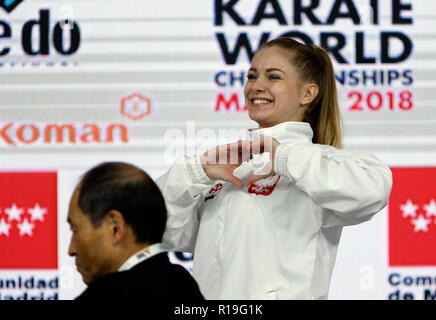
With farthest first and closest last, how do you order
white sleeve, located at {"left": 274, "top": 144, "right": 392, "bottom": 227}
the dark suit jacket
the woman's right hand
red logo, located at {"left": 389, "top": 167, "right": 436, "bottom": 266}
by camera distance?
red logo, located at {"left": 389, "top": 167, "right": 436, "bottom": 266}, the woman's right hand, white sleeve, located at {"left": 274, "top": 144, "right": 392, "bottom": 227}, the dark suit jacket

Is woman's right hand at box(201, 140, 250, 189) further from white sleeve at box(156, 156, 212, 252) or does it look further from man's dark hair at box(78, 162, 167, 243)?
man's dark hair at box(78, 162, 167, 243)

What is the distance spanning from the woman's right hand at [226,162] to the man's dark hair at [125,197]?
49 cm

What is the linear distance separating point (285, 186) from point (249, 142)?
0.59 ft

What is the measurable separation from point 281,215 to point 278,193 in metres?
0.07

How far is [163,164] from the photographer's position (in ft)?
11.1

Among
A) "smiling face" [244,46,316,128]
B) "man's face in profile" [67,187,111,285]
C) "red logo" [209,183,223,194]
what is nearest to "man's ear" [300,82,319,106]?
"smiling face" [244,46,316,128]

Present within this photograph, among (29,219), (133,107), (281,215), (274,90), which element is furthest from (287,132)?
(29,219)

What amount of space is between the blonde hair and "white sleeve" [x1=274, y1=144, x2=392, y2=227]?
0.26m

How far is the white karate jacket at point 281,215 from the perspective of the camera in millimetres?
1808

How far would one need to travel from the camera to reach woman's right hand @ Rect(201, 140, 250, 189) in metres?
1.95

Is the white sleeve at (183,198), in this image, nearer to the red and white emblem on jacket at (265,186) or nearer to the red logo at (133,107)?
the red and white emblem on jacket at (265,186)

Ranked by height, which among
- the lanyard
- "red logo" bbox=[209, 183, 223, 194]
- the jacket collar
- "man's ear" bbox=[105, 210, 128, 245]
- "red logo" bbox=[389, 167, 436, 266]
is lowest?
"red logo" bbox=[389, 167, 436, 266]

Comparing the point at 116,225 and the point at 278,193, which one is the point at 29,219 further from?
the point at 116,225

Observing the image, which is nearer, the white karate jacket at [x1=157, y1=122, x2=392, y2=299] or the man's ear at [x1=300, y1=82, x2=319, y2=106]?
the white karate jacket at [x1=157, y1=122, x2=392, y2=299]
